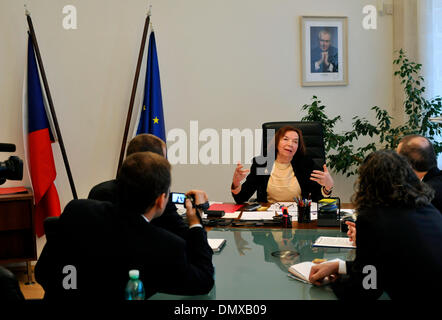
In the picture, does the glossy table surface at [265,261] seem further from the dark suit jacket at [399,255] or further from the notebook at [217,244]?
the dark suit jacket at [399,255]

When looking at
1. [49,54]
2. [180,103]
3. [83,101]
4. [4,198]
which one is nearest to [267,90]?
[180,103]

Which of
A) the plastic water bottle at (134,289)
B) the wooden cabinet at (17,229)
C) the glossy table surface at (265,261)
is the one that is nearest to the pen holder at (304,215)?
the glossy table surface at (265,261)

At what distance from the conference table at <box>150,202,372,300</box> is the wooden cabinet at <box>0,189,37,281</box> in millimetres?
1954

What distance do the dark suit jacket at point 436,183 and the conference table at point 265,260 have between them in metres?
0.46

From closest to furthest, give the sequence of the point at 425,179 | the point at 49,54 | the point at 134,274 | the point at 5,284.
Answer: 1. the point at 5,284
2. the point at 134,274
3. the point at 425,179
4. the point at 49,54

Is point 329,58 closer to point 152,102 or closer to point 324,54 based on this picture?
point 324,54

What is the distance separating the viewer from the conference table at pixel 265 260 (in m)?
1.55

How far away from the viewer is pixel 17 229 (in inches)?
145

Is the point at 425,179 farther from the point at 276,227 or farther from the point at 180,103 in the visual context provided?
the point at 180,103

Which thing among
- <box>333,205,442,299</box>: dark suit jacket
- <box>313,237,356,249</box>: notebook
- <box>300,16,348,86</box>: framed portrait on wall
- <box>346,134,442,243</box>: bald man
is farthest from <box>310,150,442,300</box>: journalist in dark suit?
<box>300,16,348,86</box>: framed portrait on wall

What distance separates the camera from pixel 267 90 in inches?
170

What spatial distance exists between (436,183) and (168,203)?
50.5 inches

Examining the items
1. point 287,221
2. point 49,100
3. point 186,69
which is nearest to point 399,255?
point 287,221
